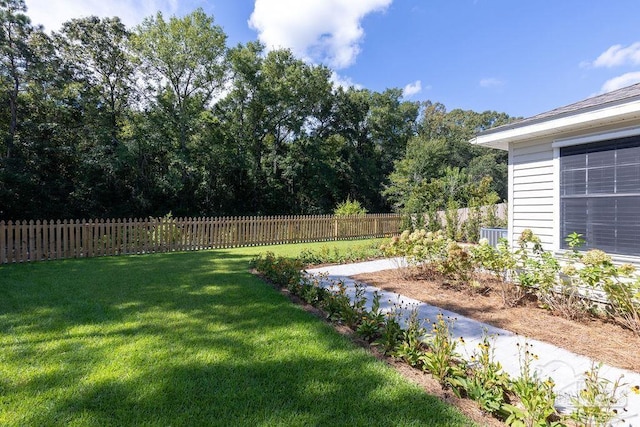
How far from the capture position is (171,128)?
50.3 feet

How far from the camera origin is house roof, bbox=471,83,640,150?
378cm

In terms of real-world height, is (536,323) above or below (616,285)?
below

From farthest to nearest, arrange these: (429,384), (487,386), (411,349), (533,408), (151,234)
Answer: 1. (151,234)
2. (411,349)
3. (429,384)
4. (487,386)
5. (533,408)

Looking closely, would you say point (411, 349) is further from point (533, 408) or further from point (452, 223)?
point (452, 223)

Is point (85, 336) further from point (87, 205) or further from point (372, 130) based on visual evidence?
point (372, 130)

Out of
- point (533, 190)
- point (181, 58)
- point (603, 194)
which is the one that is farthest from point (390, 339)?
point (181, 58)

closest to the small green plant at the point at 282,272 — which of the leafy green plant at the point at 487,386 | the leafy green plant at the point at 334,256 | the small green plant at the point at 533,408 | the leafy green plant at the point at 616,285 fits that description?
the leafy green plant at the point at 334,256

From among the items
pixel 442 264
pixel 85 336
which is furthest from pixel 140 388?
pixel 442 264

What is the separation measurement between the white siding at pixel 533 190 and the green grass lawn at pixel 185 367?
384 cm

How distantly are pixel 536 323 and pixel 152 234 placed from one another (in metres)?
9.16

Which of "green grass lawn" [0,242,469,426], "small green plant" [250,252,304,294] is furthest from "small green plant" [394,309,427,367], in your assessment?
"small green plant" [250,252,304,294]

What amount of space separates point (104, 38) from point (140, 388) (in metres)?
18.1

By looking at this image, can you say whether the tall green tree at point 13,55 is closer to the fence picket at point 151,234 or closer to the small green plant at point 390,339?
the fence picket at point 151,234

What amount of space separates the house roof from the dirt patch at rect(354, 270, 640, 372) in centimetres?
252
